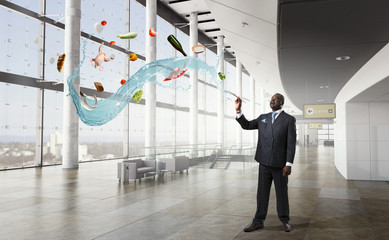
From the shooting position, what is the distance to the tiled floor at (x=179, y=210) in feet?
18.3

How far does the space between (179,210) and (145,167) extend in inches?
246

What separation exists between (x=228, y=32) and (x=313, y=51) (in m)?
2.99

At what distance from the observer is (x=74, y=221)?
20.8 ft

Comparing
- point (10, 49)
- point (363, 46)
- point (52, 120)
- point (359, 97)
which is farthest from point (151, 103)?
point (363, 46)

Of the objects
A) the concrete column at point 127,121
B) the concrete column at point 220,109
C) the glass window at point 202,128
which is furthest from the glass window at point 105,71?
the concrete column at point 220,109

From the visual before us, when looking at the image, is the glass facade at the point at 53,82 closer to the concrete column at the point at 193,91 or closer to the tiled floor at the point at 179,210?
Result: the concrete column at the point at 193,91

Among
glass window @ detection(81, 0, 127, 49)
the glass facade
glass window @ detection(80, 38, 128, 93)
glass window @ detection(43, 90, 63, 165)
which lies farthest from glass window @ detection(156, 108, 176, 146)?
glass window @ detection(43, 90, 63, 165)

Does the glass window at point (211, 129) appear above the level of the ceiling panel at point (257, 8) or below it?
below

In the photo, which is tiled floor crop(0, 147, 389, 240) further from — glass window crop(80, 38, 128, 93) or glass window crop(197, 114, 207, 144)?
glass window crop(197, 114, 207, 144)

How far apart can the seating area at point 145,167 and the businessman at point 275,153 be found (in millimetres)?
7020

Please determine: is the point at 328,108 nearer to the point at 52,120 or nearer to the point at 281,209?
the point at 281,209

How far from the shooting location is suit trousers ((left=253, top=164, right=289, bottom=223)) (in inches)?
219

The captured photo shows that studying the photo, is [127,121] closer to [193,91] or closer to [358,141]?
[193,91]

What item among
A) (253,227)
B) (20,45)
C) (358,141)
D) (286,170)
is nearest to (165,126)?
(20,45)
